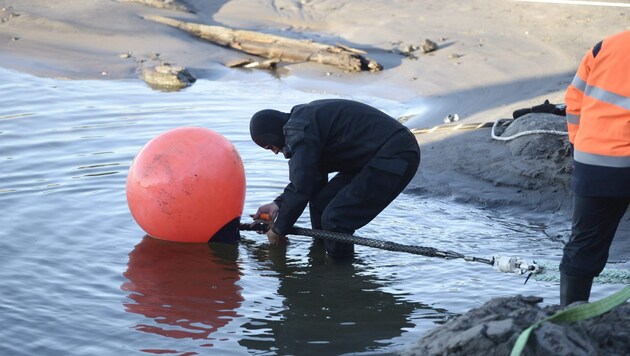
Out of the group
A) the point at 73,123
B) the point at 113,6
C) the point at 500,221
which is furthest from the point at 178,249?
the point at 113,6

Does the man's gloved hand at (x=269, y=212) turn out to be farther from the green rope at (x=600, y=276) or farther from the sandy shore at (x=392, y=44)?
the sandy shore at (x=392, y=44)

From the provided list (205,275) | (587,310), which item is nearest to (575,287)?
(587,310)

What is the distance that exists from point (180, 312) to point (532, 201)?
4.00m

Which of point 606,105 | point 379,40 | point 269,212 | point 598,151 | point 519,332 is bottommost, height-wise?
point 269,212

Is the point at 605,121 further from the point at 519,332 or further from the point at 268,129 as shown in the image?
the point at 268,129

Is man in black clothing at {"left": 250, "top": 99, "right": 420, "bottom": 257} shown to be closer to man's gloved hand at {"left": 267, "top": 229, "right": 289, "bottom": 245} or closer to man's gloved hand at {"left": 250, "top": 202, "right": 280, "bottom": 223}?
man's gloved hand at {"left": 267, "top": 229, "right": 289, "bottom": 245}

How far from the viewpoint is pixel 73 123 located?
11.4 m

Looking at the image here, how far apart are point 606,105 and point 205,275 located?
131 inches

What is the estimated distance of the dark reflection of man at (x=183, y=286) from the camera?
611cm

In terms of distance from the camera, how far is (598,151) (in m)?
5.05

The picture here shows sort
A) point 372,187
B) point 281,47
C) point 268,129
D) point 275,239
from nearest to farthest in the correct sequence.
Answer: point 268,129 < point 372,187 < point 275,239 < point 281,47

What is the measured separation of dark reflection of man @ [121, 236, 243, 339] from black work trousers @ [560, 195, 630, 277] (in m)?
2.28

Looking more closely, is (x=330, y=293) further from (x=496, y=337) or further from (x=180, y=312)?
(x=496, y=337)

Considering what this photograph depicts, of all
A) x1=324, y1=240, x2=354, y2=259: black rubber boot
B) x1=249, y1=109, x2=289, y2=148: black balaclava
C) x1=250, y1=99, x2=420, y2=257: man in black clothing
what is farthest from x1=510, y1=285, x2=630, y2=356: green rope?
x1=324, y1=240, x2=354, y2=259: black rubber boot
